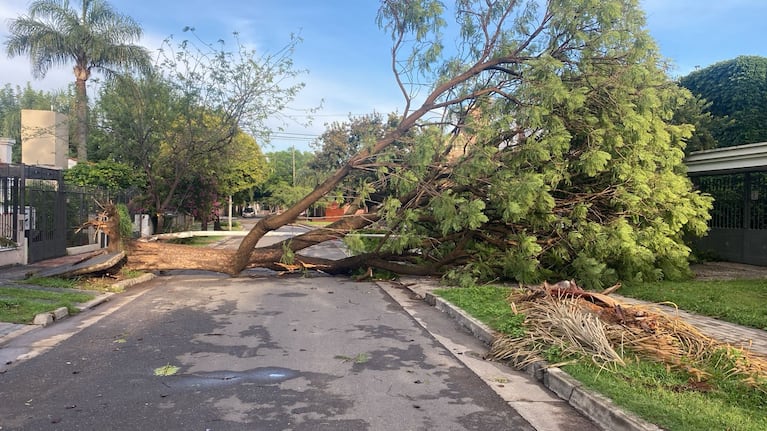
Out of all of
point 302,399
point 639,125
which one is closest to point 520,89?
point 639,125

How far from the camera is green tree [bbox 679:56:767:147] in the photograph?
20.0 m

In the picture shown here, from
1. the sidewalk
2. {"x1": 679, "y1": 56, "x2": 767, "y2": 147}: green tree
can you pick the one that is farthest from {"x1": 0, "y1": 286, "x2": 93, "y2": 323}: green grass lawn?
{"x1": 679, "y1": 56, "x2": 767, "y2": 147}: green tree

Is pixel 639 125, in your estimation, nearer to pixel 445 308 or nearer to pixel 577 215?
pixel 577 215

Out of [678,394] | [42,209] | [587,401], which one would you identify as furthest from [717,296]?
[42,209]

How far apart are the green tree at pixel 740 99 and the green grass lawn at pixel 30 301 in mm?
19831

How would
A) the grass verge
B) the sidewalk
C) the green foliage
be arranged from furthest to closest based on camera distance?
1. the green foliage
2. the sidewalk
3. the grass verge

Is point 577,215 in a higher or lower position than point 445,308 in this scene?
higher

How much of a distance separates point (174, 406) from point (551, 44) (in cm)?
1116

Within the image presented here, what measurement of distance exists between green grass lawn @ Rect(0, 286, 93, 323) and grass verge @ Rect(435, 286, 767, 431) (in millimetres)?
7817

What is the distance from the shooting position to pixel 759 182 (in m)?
16.0

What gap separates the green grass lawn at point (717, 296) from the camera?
329 inches

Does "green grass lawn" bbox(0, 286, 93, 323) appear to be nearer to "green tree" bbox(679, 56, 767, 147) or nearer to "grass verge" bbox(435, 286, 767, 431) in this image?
"grass verge" bbox(435, 286, 767, 431)

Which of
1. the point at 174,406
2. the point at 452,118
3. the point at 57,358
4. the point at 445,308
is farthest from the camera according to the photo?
the point at 452,118

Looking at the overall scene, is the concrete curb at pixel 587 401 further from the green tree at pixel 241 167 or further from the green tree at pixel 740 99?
the green tree at pixel 241 167
